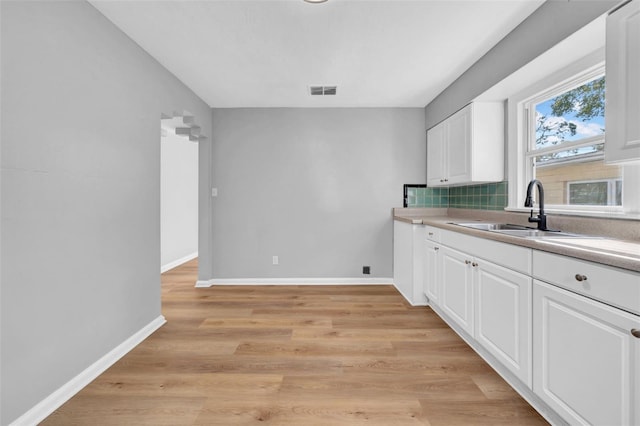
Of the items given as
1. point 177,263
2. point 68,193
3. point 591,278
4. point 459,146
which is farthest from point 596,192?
point 177,263

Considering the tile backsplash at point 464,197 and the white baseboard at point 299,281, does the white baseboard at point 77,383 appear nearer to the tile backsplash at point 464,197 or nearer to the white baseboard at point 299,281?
the white baseboard at point 299,281

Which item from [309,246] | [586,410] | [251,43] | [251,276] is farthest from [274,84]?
[586,410]

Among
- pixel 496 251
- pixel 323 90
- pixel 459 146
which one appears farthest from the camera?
pixel 323 90

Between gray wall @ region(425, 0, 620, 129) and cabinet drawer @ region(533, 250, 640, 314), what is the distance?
1.26 m

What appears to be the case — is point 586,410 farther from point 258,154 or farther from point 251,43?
Result: point 258,154

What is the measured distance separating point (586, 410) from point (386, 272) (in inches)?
111

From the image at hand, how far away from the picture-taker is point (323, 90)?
3.40 meters

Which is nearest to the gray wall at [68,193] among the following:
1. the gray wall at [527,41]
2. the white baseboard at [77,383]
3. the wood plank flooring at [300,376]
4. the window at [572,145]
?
the white baseboard at [77,383]

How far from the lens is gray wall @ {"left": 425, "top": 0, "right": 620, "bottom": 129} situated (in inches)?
64.7

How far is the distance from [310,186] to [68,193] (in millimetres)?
2656

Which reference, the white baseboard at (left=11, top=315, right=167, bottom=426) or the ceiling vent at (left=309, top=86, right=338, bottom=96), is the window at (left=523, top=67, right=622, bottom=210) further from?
the white baseboard at (left=11, top=315, right=167, bottom=426)

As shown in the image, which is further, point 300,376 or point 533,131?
point 533,131

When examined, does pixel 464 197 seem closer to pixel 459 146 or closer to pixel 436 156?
pixel 436 156

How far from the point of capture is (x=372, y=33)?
88.9 inches
